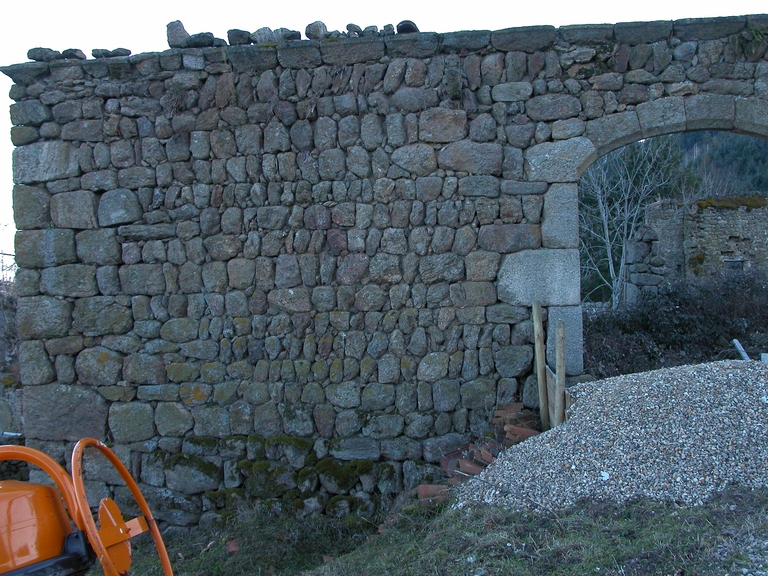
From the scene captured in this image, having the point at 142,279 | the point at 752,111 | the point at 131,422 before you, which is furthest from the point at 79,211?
the point at 752,111

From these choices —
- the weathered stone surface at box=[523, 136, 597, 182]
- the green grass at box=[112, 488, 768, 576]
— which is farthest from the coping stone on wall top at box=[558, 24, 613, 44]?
the green grass at box=[112, 488, 768, 576]

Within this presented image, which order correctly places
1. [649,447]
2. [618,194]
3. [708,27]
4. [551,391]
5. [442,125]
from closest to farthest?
[649,447] → [551,391] → [708,27] → [442,125] → [618,194]

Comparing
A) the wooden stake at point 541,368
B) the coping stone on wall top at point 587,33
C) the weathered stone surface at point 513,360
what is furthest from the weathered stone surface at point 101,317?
the coping stone on wall top at point 587,33

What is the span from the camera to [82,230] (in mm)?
5840

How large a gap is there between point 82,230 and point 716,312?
712 centimetres

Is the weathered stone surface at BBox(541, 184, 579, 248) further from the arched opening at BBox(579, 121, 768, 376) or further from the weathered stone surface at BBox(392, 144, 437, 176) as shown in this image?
the arched opening at BBox(579, 121, 768, 376)

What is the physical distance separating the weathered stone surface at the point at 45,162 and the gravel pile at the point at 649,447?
4.51 m

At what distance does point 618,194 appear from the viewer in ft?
46.6

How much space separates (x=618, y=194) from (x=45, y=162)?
38.9 ft

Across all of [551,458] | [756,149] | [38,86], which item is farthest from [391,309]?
[756,149]

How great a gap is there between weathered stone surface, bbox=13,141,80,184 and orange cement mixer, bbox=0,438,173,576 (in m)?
3.96

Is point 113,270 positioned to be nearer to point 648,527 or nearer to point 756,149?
point 648,527

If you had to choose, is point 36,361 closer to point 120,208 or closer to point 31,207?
point 31,207

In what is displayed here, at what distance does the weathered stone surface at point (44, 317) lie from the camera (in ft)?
19.1
